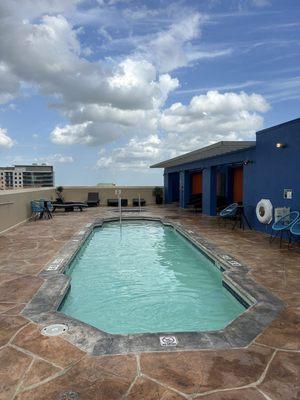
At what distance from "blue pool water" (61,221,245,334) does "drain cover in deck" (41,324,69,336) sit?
2.85 feet

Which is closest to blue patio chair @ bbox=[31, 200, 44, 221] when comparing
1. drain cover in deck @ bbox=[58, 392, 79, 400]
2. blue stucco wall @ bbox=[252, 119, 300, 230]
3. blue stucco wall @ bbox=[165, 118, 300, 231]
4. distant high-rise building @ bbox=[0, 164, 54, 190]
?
blue stucco wall @ bbox=[165, 118, 300, 231]

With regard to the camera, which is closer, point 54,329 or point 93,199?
point 54,329

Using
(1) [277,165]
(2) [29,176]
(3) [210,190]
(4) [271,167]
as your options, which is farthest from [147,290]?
(2) [29,176]

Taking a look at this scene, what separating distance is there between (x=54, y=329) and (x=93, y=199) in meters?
19.8

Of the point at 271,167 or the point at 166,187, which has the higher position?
the point at 271,167

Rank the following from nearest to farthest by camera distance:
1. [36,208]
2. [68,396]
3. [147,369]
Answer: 1. [68,396]
2. [147,369]
3. [36,208]

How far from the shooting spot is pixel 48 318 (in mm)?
4238

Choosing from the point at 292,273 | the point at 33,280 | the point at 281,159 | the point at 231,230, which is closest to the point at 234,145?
the point at 281,159

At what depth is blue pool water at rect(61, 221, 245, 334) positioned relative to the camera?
4.96m

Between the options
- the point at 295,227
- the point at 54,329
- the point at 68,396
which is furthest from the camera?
the point at 295,227

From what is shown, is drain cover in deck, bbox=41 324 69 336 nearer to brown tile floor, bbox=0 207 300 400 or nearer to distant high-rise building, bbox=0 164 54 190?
brown tile floor, bbox=0 207 300 400

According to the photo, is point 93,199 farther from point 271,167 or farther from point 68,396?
point 68,396

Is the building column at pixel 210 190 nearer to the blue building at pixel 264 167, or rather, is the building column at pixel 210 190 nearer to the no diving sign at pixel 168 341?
the blue building at pixel 264 167

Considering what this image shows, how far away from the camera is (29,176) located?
141m
